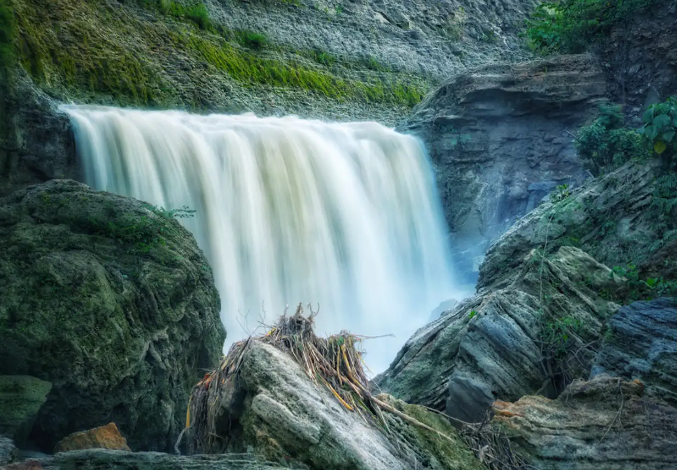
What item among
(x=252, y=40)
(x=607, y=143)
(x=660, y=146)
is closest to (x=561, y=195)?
(x=660, y=146)

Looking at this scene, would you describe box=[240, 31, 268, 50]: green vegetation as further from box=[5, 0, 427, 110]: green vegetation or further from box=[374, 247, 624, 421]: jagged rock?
box=[374, 247, 624, 421]: jagged rock

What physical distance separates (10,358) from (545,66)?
49.7 feet

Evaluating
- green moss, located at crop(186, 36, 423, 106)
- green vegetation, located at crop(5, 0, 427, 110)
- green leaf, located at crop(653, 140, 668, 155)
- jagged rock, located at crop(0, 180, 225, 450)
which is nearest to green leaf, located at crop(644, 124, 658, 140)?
green leaf, located at crop(653, 140, 668, 155)

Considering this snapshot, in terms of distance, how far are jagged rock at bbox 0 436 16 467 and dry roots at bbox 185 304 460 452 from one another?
1224mm

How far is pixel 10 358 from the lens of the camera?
587 centimetres

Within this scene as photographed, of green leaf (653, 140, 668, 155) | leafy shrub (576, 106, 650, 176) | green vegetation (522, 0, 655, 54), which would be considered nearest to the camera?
green leaf (653, 140, 668, 155)

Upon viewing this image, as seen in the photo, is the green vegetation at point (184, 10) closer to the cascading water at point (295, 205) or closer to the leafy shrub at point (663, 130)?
the cascading water at point (295, 205)

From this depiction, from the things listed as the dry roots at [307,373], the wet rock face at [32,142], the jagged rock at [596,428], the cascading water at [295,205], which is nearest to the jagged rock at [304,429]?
the dry roots at [307,373]

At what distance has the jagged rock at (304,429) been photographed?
3820mm

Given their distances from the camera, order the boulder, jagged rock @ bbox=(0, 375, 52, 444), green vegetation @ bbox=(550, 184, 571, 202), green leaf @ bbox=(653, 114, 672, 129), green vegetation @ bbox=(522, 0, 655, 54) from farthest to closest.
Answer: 1. green vegetation @ bbox=(522, 0, 655, 54)
2. green vegetation @ bbox=(550, 184, 571, 202)
3. green leaf @ bbox=(653, 114, 672, 129)
4. the boulder
5. jagged rock @ bbox=(0, 375, 52, 444)

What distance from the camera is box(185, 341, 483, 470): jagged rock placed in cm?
382

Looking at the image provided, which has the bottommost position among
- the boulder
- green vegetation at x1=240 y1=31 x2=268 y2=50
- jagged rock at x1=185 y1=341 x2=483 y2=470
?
the boulder

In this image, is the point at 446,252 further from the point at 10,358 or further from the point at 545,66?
the point at 10,358

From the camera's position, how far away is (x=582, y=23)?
16.0 meters
